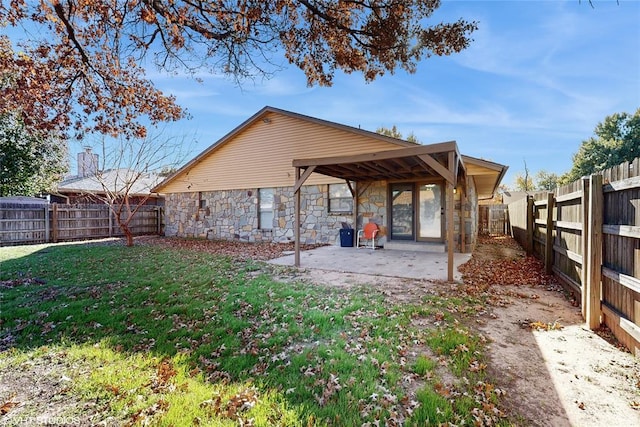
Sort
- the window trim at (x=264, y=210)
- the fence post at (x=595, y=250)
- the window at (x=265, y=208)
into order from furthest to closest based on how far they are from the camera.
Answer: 1. the window at (x=265, y=208)
2. the window trim at (x=264, y=210)
3. the fence post at (x=595, y=250)

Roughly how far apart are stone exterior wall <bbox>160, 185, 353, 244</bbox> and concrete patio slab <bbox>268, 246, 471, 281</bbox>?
6.14 feet

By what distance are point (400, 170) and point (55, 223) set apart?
46.5 ft

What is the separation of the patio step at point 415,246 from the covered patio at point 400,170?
0.58 metres

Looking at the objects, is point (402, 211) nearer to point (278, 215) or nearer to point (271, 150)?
point (278, 215)

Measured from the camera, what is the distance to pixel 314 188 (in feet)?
37.0

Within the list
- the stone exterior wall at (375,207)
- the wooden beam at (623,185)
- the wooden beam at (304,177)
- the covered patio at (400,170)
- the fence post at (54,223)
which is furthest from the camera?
the fence post at (54,223)

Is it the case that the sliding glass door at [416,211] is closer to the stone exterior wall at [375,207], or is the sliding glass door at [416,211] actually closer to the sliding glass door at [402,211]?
the sliding glass door at [402,211]

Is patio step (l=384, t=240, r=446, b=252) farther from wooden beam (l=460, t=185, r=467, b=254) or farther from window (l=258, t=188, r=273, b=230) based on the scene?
window (l=258, t=188, r=273, b=230)

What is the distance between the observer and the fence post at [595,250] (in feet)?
11.2

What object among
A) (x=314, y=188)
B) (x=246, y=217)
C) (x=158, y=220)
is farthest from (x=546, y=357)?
(x=158, y=220)

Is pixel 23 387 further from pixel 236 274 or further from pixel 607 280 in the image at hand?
pixel 607 280

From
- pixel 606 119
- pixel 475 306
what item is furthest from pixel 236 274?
pixel 606 119

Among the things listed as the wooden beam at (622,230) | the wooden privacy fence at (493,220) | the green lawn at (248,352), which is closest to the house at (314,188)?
the wooden beam at (622,230)

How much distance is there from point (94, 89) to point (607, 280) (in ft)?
28.6
